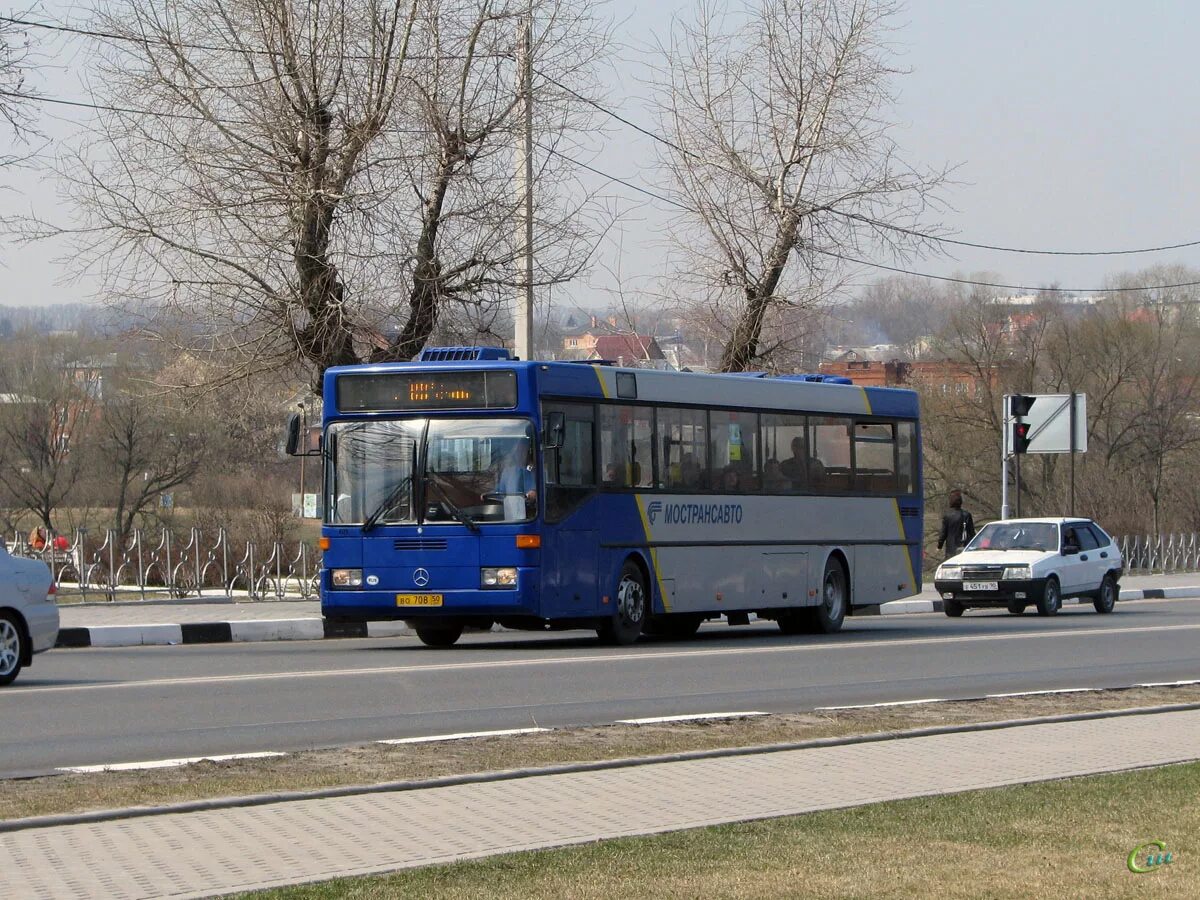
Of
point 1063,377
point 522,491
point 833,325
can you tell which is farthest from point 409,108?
point 1063,377

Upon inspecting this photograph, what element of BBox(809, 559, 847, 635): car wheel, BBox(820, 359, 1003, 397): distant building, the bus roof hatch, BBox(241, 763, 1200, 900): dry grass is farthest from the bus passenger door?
BBox(820, 359, 1003, 397): distant building

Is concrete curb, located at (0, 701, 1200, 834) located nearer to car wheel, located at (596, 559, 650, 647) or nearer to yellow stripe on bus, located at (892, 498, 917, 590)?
car wheel, located at (596, 559, 650, 647)

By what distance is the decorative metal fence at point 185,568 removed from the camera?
91.3 feet

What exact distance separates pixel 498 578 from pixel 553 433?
65.3 inches

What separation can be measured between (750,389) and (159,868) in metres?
16.1

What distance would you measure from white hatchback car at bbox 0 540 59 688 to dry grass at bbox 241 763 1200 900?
882 cm

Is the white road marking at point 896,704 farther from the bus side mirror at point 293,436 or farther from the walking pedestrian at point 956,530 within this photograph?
the walking pedestrian at point 956,530

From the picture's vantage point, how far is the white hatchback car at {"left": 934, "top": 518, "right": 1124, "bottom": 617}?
29.0m

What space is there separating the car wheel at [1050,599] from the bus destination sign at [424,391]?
13450 mm

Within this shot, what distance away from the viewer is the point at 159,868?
6902 millimetres

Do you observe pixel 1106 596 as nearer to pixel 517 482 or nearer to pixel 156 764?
pixel 517 482

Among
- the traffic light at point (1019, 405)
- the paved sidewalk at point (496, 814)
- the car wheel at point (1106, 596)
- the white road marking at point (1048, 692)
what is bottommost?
the white road marking at point (1048, 692)

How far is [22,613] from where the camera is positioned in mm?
14789

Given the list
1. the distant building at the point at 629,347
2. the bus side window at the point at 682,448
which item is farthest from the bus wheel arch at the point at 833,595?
the distant building at the point at 629,347
